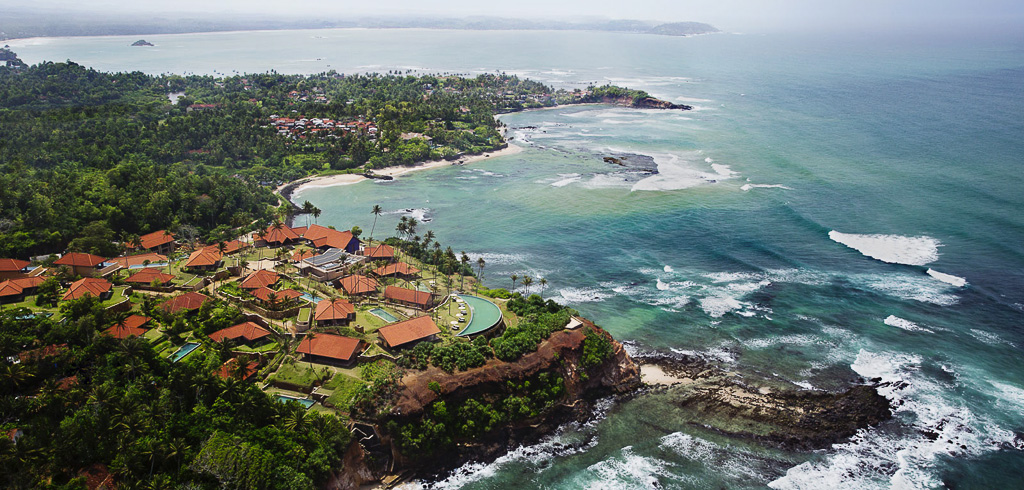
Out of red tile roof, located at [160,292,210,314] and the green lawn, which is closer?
the green lawn

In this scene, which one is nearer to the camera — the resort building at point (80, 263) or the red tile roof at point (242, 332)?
the red tile roof at point (242, 332)

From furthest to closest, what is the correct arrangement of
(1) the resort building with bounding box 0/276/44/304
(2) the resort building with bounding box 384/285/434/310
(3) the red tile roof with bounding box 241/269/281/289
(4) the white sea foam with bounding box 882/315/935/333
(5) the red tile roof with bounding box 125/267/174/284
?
(4) the white sea foam with bounding box 882/315/935/333 → (3) the red tile roof with bounding box 241/269/281/289 → (5) the red tile roof with bounding box 125/267/174/284 → (2) the resort building with bounding box 384/285/434/310 → (1) the resort building with bounding box 0/276/44/304

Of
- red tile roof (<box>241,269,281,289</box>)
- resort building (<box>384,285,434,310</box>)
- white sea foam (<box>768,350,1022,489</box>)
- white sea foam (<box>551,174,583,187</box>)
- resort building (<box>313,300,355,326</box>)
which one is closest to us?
white sea foam (<box>768,350,1022,489</box>)

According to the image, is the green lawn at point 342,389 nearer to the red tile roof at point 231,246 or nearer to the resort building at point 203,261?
the resort building at point 203,261

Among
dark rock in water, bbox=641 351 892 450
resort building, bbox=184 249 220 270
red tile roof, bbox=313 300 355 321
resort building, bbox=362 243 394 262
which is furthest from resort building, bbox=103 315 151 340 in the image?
dark rock in water, bbox=641 351 892 450

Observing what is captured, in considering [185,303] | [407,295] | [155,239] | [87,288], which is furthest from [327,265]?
[155,239]

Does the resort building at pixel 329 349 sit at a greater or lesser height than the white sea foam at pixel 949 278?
lesser

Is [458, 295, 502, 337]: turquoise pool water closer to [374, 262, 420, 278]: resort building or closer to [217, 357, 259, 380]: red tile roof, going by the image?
[374, 262, 420, 278]: resort building

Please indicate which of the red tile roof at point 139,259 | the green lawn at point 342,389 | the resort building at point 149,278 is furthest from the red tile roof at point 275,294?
the red tile roof at point 139,259
